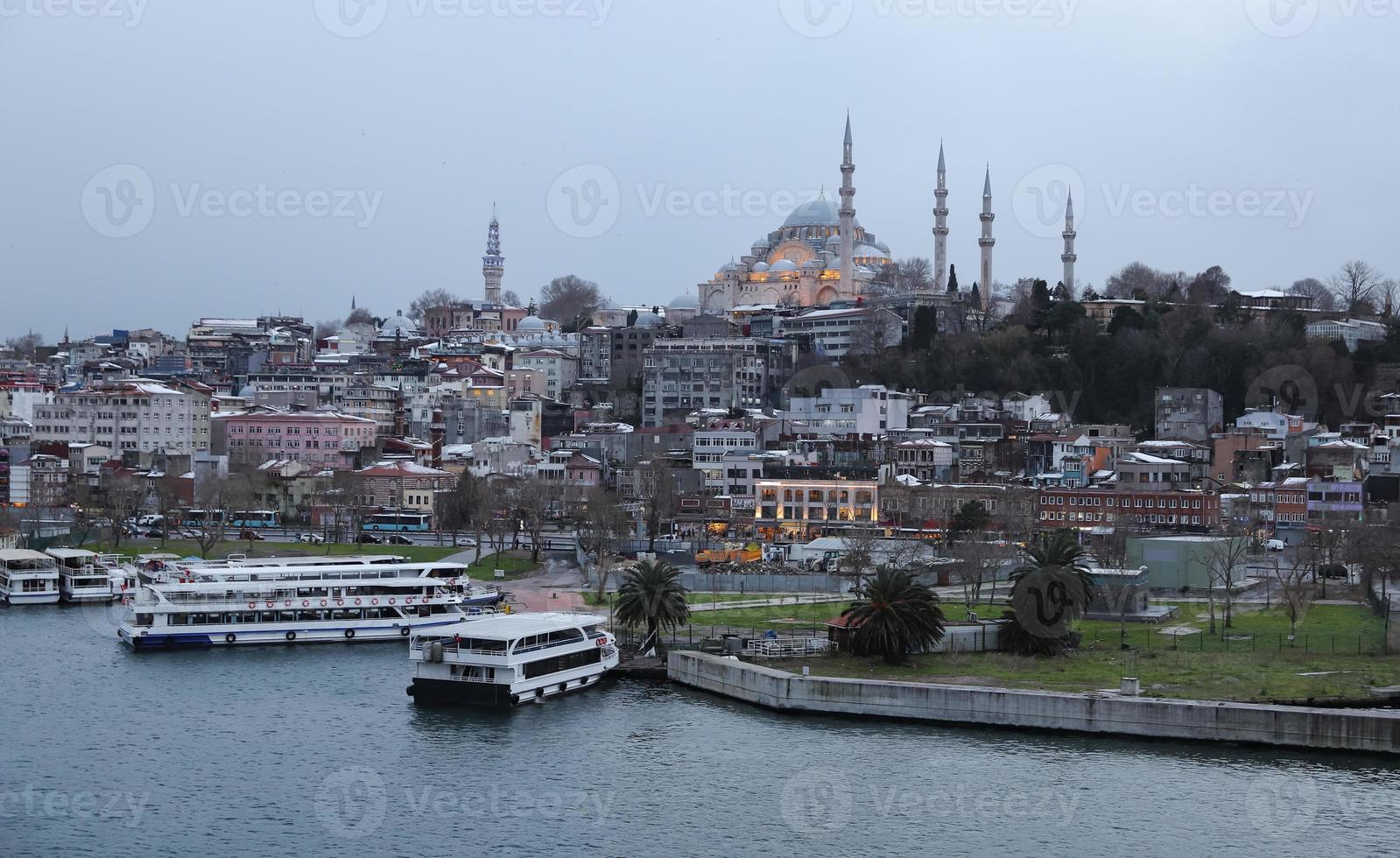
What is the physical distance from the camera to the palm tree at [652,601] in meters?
29.2

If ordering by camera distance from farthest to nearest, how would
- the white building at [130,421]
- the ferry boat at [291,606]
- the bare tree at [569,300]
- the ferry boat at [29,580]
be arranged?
the bare tree at [569,300] → the white building at [130,421] → the ferry boat at [29,580] → the ferry boat at [291,606]

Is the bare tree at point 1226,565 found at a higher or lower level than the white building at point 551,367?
lower

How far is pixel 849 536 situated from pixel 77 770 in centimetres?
2477

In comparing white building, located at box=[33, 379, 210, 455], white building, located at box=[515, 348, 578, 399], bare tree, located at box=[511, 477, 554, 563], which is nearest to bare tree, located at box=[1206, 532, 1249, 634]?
bare tree, located at box=[511, 477, 554, 563]

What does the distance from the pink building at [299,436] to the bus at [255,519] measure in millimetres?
7804

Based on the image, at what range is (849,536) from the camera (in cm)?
4444

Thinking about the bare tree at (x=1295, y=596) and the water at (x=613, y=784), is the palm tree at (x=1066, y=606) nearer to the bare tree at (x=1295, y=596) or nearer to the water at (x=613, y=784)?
the bare tree at (x=1295, y=596)

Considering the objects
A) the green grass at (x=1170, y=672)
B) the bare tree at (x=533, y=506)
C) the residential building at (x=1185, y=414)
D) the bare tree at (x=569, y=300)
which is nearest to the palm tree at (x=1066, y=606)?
the green grass at (x=1170, y=672)

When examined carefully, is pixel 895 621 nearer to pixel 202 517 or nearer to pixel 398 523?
pixel 398 523

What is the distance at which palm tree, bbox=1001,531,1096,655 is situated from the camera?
92.6 feet

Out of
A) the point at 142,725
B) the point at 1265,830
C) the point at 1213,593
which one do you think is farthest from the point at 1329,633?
the point at 142,725

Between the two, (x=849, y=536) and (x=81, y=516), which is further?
(x=81, y=516)

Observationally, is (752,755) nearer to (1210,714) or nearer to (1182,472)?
(1210,714)

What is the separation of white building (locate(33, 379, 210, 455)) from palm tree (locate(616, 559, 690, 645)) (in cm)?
3995
